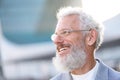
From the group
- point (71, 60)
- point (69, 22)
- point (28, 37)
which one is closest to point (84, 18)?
point (69, 22)

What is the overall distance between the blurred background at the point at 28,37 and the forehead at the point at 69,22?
25.9 inches

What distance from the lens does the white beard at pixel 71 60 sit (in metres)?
1.52

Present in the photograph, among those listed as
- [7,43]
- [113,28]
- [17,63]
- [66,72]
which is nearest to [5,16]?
[7,43]

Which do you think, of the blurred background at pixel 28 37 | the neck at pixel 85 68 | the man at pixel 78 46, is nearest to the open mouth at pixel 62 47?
the man at pixel 78 46

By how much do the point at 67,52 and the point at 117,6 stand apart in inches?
29.4

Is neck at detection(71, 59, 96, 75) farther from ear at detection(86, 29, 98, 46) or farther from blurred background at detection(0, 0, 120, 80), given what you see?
blurred background at detection(0, 0, 120, 80)

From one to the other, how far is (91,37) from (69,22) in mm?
132


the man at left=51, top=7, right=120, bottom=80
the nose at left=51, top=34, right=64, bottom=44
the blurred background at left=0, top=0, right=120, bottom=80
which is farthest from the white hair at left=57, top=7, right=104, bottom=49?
the blurred background at left=0, top=0, right=120, bottom=80

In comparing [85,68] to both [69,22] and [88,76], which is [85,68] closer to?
[88,76]

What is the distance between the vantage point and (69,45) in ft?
4.99

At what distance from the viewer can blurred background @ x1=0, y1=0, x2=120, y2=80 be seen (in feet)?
7.43

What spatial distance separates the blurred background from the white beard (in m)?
0.66

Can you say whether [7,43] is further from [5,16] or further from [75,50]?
[75,50]

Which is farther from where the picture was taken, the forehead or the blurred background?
the blurred background
